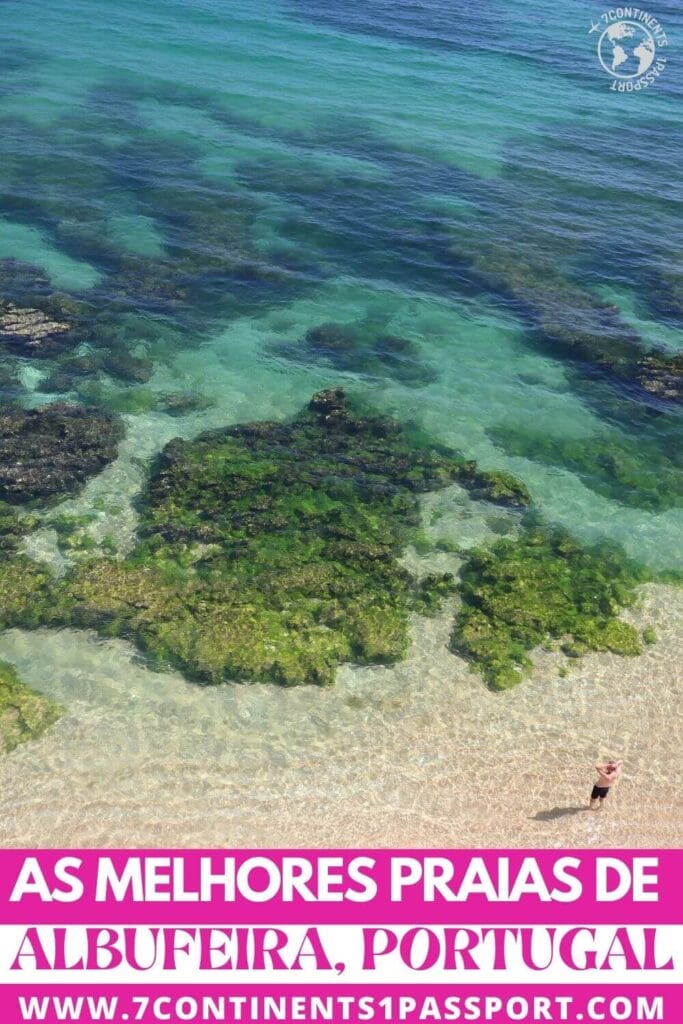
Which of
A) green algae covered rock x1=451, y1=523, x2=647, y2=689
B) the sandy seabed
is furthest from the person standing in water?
green algae covered rock x1=451, y1=523, x2=647, y2=689

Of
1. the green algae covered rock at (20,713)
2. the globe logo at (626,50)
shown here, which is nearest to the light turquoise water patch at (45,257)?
the green algae covered rock at (20,713)

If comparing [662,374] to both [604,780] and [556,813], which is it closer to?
[604,780]

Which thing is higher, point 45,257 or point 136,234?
point 136,234

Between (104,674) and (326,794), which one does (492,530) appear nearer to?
(326,794)

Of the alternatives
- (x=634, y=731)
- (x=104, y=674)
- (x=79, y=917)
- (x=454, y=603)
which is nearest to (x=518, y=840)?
(x=634, y=731)

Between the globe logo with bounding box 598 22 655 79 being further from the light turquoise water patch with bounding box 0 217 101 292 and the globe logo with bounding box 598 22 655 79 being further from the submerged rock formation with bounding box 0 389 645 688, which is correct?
the submerged rock formation with bounding box 0 389 645 688

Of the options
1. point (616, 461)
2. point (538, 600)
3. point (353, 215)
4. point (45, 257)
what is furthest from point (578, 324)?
point (45, 257)
